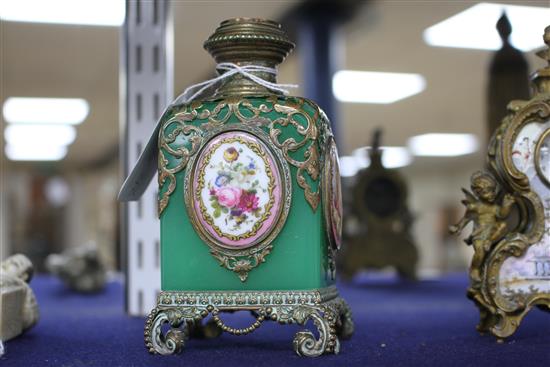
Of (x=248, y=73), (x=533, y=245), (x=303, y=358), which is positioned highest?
(x=248, y=73)

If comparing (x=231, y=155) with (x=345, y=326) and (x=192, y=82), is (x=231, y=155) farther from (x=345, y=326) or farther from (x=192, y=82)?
(x=192, y=82)

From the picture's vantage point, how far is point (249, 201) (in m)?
1.63

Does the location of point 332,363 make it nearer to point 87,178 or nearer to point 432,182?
point 87,178

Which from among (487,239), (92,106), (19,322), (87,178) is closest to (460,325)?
(487,239)

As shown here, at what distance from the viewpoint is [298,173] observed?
64.4 inches

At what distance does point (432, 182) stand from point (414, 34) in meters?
11.3

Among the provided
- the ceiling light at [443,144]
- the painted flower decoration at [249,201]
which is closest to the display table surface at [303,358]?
the painted flower decoration at [249,201]

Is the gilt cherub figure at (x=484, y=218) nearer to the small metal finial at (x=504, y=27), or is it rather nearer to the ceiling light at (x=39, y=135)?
the small metal finial at (x=504, y=27)

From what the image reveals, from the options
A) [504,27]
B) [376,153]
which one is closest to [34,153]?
[376,153]

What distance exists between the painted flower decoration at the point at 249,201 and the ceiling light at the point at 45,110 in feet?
23.8

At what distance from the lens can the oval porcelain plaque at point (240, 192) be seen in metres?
1.62

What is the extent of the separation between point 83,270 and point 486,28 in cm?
321

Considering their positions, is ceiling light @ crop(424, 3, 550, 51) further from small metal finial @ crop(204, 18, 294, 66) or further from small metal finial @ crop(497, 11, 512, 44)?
small metal finial @ crop(204, 18, 294, 66)

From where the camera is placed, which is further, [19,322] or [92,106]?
[92,106]
